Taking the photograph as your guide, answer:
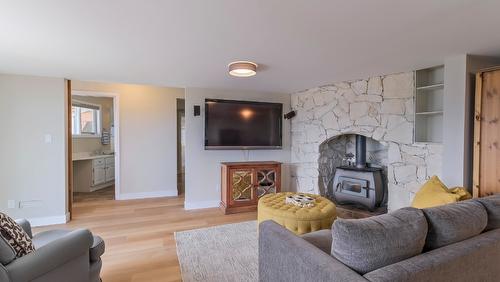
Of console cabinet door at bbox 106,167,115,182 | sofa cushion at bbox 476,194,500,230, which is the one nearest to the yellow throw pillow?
sofa cushion at bbox 476,194,500,230

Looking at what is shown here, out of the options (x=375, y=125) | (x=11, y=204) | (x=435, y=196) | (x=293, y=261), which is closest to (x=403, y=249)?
(x=293, y=261)

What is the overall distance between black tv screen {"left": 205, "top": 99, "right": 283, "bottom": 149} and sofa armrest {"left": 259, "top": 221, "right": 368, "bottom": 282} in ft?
9.00

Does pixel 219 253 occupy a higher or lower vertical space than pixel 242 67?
lower

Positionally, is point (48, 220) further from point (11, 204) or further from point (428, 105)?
point (428, 105)

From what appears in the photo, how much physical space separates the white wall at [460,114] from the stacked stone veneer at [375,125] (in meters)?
0.29

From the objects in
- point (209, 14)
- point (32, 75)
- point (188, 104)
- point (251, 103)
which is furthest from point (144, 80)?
point (209, 14)

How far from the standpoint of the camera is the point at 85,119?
5793 mm

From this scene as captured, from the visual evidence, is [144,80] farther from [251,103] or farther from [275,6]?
[275,6]

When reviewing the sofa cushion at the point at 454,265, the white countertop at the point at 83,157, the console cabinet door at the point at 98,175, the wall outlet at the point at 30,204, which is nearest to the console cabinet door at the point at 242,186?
the wall outlet at the point at 30,204

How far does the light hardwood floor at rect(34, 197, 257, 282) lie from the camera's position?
2.34 m

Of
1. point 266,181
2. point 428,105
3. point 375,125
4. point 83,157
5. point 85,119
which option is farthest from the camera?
point 85,119

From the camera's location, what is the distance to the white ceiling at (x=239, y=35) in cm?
158

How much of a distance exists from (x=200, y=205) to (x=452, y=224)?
3.61 m

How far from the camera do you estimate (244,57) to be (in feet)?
8.48
